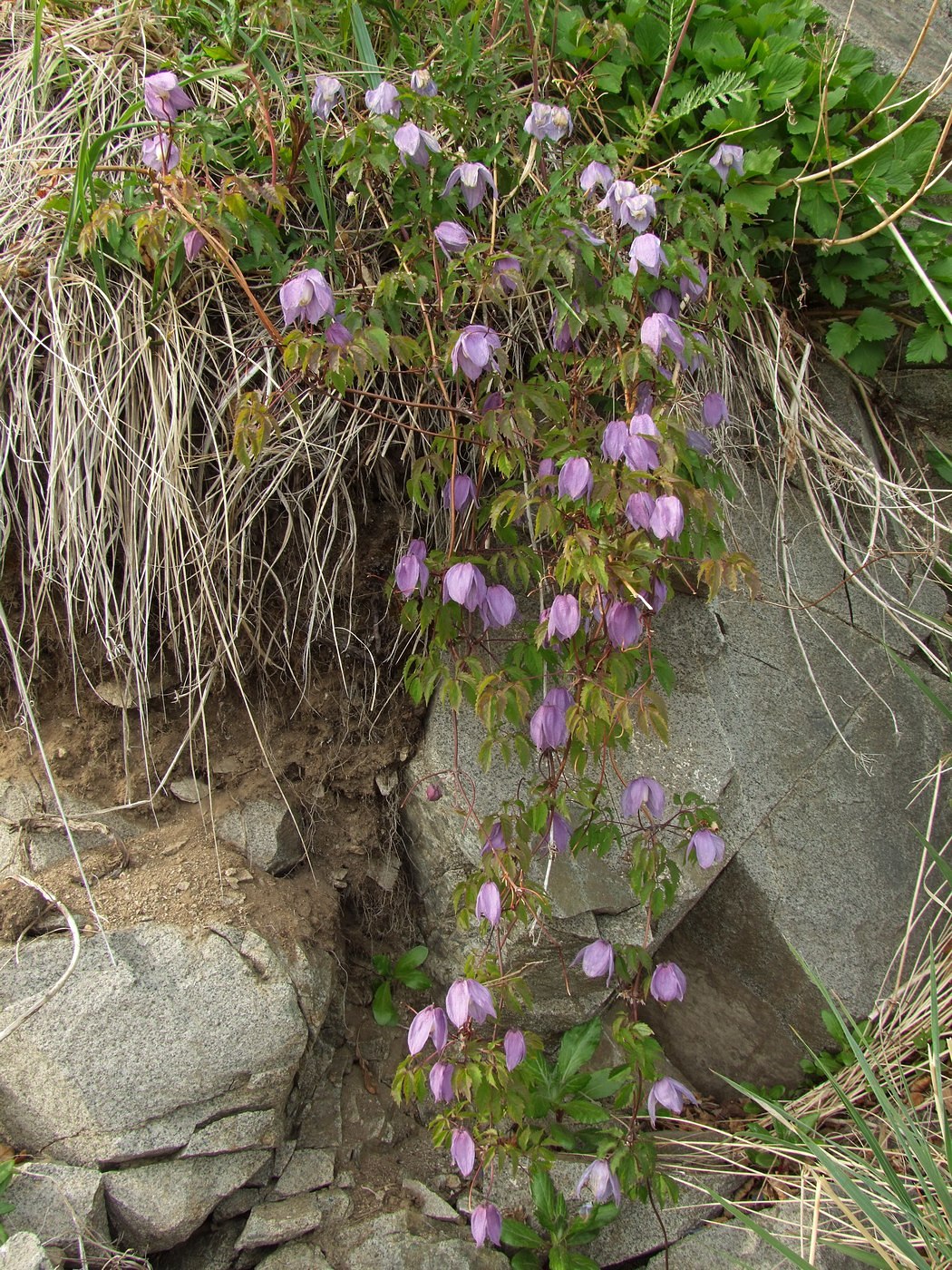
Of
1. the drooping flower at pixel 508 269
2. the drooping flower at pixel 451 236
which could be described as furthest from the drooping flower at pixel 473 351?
the drooping flower at pixel 451 236

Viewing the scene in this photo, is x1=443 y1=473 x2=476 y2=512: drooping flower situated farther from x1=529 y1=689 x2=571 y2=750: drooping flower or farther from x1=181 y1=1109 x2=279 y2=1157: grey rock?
x1=181 y1=1109 x2=279 y2=1157: grey rock

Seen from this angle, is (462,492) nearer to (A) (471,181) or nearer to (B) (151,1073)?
(A) (471,181)

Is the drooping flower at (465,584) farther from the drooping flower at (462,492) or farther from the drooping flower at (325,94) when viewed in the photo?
the drooping flower at (325,94)

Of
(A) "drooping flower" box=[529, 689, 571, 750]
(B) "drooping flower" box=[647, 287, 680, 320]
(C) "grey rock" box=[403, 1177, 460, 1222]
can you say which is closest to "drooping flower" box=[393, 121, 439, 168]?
(B) "drooping flower" box=[647, 287, 680, 320]

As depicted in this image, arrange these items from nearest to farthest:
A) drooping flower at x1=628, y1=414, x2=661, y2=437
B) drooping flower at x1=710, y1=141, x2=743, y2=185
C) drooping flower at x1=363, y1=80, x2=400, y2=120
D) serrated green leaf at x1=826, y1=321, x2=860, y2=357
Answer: drooping flower at x1=628, y1=414, x2=661, y2=437 → drooping flower at x1=363, y1=80, x2=400, y2=120 → drooping flower at x1=710, y1=141, x2=743, y2=185 → serrated green leaf at x1=826, y1=321, x2=860, y2=357

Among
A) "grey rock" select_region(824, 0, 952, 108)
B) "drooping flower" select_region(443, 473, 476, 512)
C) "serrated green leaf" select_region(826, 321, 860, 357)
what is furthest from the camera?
"grey rock" select_region(824, 0, 952, 108)

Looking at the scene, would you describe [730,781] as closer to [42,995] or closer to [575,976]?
[575,976]
